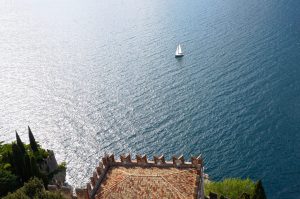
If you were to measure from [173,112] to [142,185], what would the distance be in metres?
54.8

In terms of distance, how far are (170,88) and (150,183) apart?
66.2 meters

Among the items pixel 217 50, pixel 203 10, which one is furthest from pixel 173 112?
pixel 203 10

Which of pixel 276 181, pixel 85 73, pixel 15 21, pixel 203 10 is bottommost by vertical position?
pixel 276 181

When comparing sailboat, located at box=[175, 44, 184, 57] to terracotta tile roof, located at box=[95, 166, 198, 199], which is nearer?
terracotta tile roof, located at box=[95, 166, 198, 199]

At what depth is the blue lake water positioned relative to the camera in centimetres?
8094

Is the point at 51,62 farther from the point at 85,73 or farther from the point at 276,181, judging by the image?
the point at 276,181

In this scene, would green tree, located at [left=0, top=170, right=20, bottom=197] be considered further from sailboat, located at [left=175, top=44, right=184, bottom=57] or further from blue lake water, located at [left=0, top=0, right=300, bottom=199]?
sailboat, located at [left=175, top=44, right=184, bottom=57]

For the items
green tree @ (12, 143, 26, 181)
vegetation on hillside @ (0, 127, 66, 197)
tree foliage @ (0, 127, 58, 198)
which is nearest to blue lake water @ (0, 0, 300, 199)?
vegetation on hillside @ (0, 127, 66, 197)

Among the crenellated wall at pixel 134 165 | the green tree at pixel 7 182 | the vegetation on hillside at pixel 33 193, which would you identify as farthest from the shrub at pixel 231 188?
the vegetation on hillside at pixel 33 193

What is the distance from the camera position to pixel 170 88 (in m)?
105

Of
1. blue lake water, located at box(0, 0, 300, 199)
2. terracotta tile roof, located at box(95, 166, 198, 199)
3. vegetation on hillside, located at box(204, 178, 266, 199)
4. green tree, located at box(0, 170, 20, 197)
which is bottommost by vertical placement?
vegetation on hillside, located at box(204, 178, 266, 199)

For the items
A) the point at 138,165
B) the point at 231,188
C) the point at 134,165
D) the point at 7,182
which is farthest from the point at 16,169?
the point at 231,188

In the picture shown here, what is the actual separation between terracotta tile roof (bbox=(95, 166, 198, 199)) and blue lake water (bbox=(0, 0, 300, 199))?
33210mm

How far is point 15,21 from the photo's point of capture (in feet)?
618
